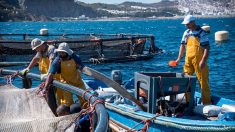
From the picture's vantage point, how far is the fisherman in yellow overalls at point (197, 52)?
919cm

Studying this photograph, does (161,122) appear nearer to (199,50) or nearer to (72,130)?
(199,50)

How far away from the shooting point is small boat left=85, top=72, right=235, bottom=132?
306 inches

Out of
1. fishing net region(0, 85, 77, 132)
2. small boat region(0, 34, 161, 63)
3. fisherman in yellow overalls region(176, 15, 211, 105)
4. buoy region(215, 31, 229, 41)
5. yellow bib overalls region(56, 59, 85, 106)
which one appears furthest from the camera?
buoy region(215, 31, 229, 41)

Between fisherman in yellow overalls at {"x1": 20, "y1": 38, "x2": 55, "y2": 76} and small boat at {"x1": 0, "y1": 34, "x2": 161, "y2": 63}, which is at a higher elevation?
fisherman in yellow overalls at {"x1": 20, "y1": 38, "x2": 55, "y2": 76}

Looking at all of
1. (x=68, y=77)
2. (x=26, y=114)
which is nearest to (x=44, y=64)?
(x=68, y=77)

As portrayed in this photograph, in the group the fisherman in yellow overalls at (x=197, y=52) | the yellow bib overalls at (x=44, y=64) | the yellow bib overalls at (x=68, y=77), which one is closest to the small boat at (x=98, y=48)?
the yellow bib overalls at (x=44, y=64)

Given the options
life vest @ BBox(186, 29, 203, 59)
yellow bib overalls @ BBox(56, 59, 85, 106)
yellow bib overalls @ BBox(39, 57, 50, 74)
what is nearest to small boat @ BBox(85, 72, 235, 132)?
life vest @ BBox(186, 29, 203, 59)

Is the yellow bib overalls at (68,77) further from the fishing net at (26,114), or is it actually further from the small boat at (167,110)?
the fishing net at (26,114)

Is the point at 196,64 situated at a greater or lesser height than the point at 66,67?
lesser

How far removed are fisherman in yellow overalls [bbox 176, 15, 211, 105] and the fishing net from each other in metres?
4.30

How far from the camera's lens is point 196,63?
30.9 ft

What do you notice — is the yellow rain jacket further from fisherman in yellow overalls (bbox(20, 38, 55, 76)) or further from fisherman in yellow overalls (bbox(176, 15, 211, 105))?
fisherman in yellow overalls (bbox(20, 38, 55, 76))

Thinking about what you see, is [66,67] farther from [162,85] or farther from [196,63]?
[196,63]

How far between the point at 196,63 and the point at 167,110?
132cm
